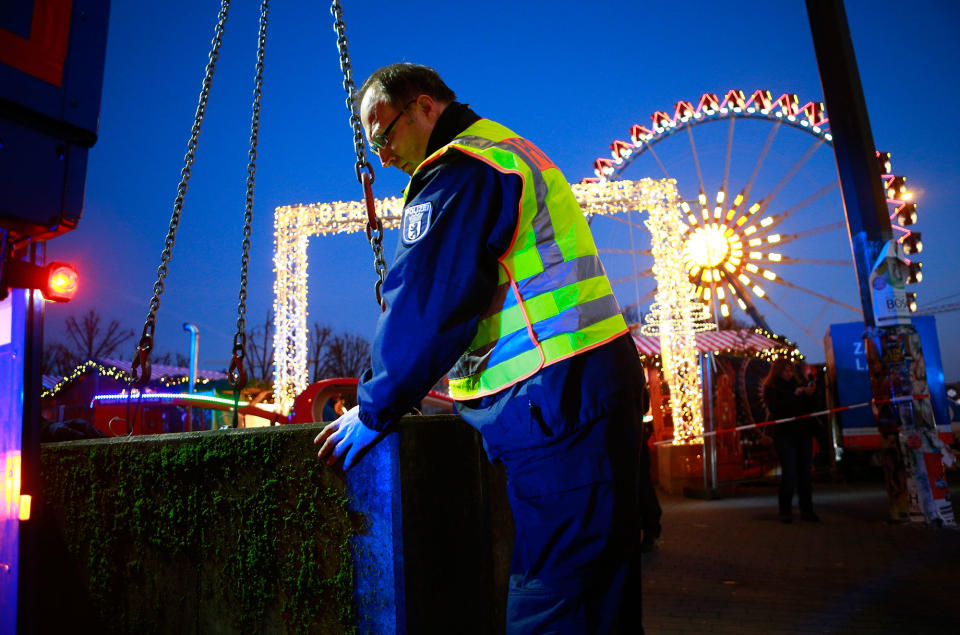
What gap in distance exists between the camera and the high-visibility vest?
156 cm

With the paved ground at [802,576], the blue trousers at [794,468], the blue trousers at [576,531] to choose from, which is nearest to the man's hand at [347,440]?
the blue trousers at [576,531]

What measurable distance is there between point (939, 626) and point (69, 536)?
4402 millimetres

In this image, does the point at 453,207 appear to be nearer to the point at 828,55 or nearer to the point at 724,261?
the point at 828,55

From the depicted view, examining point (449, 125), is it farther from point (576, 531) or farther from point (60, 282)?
point (60, 282)

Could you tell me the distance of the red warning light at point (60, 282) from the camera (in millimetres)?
2369

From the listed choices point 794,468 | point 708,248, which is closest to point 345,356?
point 708,248

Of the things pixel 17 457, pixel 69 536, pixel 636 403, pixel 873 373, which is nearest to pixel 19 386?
pixel 17 457

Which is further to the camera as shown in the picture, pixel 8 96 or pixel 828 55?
pixel 828 55

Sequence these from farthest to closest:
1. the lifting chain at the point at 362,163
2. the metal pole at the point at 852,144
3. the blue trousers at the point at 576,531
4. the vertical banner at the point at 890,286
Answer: the metal pole at the point at 852,144 → the vertical banner at the point at 890,286 → the lifting chain at the point at 362,163 → the blue trousers at the point at 576,531

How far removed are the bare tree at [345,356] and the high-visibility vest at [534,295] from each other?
156ft

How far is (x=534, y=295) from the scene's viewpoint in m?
1.60

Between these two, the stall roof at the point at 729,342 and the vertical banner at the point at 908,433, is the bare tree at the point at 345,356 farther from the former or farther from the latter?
the vertical banner at the point at 908,433

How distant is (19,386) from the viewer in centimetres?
227

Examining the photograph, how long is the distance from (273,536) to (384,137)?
1.35 metres
